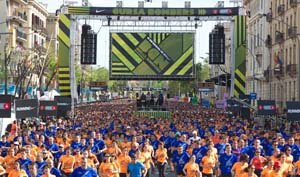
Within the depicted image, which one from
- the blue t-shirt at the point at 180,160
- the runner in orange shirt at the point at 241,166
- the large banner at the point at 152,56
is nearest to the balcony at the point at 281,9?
the large banner at the point at 152,56

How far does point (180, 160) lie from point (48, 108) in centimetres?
1817

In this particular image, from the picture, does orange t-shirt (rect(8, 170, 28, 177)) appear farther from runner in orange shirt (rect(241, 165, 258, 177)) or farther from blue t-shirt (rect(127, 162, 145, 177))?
runner in orange shirt (rect(241, 165, 258, 177))

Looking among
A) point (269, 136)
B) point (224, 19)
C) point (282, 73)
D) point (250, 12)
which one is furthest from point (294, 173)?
point (250, 12)

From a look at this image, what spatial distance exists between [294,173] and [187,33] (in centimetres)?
3566

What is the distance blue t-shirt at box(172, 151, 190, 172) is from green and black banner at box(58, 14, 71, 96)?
26.6 metres

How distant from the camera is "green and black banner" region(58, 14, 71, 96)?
43531 mm

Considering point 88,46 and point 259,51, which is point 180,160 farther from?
point 259,51

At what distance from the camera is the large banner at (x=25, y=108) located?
27.0 meters

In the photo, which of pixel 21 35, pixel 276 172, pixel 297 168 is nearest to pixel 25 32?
pixel 21 35

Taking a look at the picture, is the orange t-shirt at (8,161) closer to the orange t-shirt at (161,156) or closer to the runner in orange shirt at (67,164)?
the runner in orange shirt at (67,164)

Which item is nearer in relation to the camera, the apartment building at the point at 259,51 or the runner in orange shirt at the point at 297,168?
the runner in orange shirt at the point at 297,168

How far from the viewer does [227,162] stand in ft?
54.7

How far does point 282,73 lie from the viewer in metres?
64.3

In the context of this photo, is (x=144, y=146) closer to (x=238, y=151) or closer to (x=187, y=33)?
(x=238, y=151)
